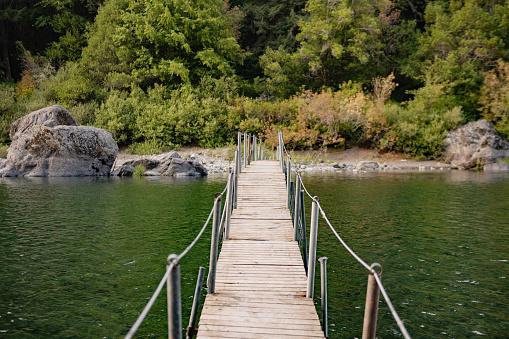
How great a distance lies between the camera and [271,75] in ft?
126

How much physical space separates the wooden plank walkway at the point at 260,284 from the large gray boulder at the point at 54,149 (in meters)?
18.5

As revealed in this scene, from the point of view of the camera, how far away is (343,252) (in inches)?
369

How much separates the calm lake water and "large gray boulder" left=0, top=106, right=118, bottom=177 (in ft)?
26.5

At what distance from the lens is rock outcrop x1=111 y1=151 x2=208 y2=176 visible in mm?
26078

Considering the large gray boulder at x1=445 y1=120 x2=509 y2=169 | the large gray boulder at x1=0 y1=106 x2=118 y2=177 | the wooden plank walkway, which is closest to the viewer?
the wooden plank walkway

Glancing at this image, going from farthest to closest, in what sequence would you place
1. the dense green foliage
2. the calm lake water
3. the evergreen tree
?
the evergreen tree
the dense green foliage
the calm lake water

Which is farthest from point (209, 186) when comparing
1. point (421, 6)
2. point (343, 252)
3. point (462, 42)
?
point (421, 6)

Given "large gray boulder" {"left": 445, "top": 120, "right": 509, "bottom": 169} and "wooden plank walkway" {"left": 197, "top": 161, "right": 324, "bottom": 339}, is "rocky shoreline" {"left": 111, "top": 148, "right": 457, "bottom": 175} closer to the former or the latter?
"large gray boulder" {"left": 445, "top": 120, "right": 509, "bottom": 169}

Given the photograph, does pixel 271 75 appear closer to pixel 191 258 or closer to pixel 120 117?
pixel 120 117

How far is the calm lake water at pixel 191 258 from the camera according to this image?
593 centimetres

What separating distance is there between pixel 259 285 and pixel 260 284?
0.04m

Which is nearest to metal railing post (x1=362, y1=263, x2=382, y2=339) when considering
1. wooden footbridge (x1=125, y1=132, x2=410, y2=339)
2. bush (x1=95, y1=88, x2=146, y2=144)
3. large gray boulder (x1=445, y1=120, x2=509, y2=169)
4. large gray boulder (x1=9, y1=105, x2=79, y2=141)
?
wooden footbridge (x1=125, y1=132, x2=410, y2=339)

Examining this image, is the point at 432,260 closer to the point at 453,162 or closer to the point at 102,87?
the point at 453,162

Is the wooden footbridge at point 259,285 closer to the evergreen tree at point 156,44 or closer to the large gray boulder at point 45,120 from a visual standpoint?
the large gray boulder at point 45,120
